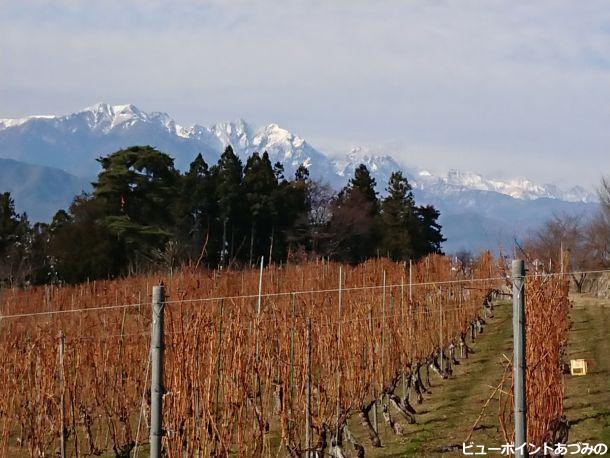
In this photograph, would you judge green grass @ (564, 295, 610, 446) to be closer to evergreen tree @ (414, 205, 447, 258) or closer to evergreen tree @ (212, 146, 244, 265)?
evergreen tree @ (212, 146, 244, 265)

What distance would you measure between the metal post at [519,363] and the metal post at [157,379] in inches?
63.8

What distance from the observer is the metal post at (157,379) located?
3.75 m

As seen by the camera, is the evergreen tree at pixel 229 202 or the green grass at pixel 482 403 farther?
the evergreen tree at pixel 229 202

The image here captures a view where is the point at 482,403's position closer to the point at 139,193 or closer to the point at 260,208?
the point at 139,193

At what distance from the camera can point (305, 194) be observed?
114 feet

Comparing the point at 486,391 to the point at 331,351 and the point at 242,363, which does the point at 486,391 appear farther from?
the point at 242,363

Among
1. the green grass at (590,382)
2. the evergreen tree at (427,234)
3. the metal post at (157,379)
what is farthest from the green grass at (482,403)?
the evergreen tree at (427,234)

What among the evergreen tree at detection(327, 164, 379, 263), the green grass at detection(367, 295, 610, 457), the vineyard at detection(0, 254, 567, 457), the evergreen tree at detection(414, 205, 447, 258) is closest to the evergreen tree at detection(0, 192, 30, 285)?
the evergreen tree at detection(327, 164, 379, 263)

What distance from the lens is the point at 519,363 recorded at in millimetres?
3768

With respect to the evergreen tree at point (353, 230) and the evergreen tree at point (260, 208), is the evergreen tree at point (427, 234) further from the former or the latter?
the evergreen tree at point (260, 208)

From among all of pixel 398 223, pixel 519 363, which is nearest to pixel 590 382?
pixel 519 363

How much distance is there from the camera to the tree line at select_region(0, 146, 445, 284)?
26.2 meters

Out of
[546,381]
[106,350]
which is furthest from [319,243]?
[546,381]

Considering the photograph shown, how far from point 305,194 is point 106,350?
26.9 m
